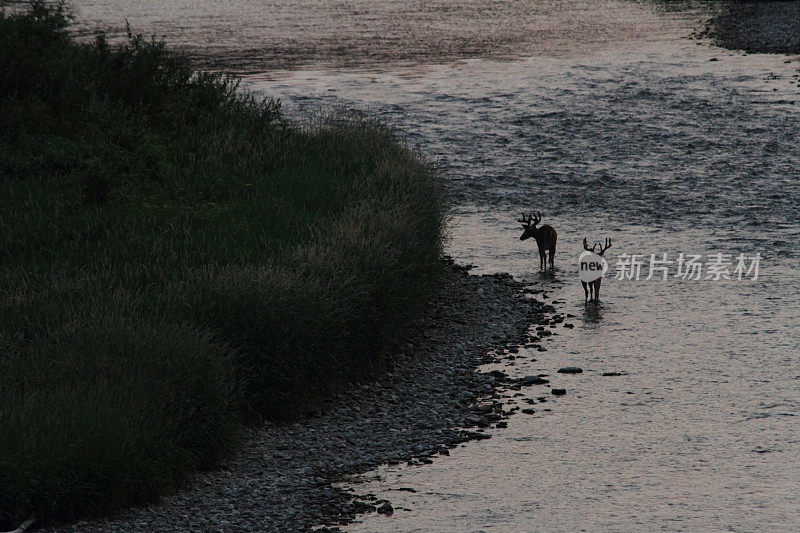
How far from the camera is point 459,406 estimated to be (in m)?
15.5

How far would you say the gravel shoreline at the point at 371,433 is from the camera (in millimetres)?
11883

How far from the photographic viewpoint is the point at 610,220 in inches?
992

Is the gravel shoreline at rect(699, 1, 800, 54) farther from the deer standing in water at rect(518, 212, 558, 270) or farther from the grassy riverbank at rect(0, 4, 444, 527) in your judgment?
the grassy riverbank at rect(0, 4, 444, 527)

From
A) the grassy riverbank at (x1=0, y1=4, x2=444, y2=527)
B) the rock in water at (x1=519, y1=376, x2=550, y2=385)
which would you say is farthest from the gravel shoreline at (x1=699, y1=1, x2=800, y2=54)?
the rock in water at (x1=519, y1=376, x2=550, y2=385)

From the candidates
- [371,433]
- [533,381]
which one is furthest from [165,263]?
[533,381]

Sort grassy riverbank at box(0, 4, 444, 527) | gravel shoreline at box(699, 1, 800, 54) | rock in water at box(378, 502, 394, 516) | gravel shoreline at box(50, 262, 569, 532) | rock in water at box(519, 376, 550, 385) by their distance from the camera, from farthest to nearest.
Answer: gravel shoreline at box(699, 1, 800, 54) < rock in water at box(519, 376, 550, 385) < rock in water at box(378, 502, 394, 516) < grassy riverbank at box(0, 4, 444, 527) < gravel shoreline at box(50, 262, 569, 532)

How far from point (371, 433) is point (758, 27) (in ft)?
164

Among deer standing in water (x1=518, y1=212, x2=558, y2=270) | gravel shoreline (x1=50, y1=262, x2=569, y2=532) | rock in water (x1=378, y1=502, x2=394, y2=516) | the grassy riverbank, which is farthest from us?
deer standing in water (x1=518, y1=212, x2=558, y2=270)

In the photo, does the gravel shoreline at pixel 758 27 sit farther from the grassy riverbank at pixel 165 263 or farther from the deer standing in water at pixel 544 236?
the grassy riverbank at pixel 165 263

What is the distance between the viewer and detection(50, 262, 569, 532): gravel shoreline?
1188 cm

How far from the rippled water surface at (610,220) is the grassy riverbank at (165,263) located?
8.24 feet

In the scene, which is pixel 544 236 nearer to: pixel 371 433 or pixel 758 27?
pixel 371 433

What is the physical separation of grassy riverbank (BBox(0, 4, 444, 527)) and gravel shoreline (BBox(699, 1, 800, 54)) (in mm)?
32768

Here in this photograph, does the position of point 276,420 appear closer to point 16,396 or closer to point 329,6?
point 16,396
